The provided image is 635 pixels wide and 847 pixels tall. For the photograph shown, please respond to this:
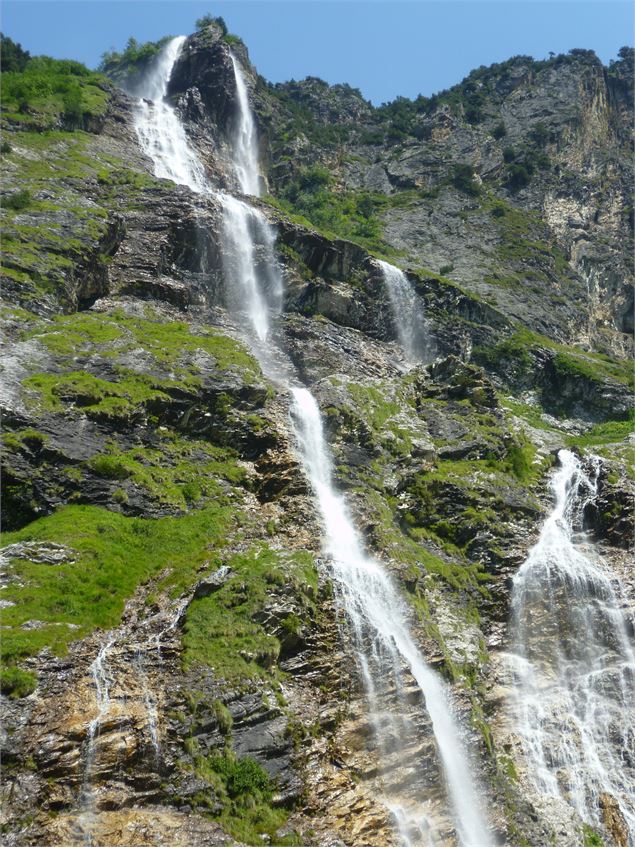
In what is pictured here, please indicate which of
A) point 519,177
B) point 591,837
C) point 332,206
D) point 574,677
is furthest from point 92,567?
point 519,177

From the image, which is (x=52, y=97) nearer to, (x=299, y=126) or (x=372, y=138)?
(x=299, y=126)

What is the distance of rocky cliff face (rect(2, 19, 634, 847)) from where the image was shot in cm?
1666

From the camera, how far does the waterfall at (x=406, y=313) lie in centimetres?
4700

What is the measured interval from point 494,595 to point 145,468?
46.5 ft

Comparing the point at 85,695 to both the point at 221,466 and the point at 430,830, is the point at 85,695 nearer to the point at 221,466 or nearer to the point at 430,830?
the point at 430,830

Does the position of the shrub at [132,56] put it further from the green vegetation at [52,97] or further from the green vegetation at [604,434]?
the green vegetation at [604,434]

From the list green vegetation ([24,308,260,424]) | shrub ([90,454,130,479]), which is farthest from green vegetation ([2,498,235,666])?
green vegetation ([24,308,260,424])

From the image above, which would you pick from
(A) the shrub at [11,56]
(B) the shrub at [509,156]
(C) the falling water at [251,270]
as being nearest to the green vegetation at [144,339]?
(C) the falling water at [251,270]

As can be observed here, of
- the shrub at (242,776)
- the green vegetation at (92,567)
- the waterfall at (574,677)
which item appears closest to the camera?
the shrub at (242,776)

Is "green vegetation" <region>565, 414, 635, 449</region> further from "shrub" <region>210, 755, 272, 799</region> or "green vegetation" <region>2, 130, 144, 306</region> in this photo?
"green vegetation" <region>2, 130, 144, 306</region>

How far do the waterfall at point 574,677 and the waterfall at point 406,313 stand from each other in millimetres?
19146

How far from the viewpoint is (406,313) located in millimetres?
48406

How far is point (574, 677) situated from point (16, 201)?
3687 centimetres

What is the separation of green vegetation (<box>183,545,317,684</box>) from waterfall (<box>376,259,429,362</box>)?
25.8m
